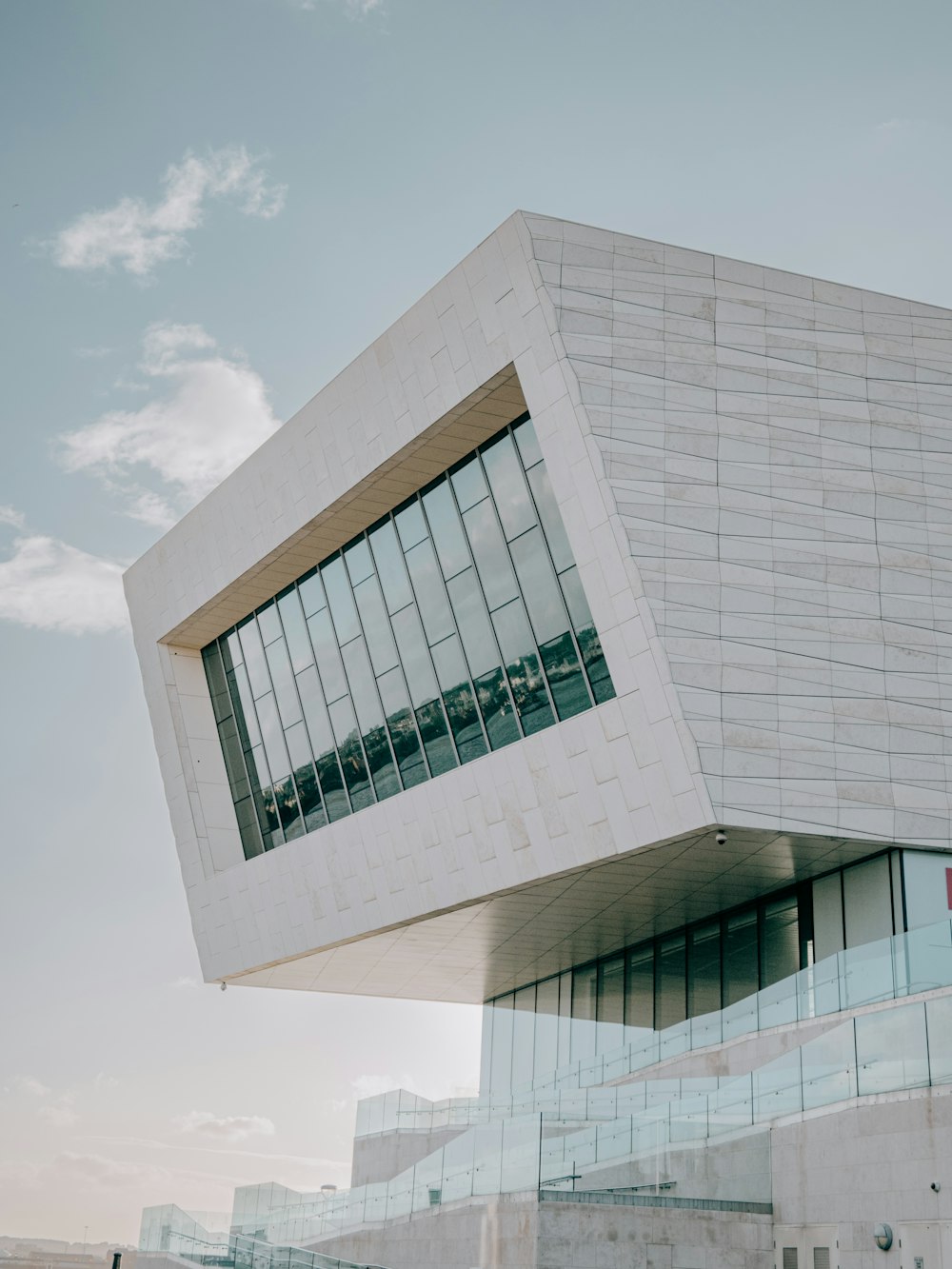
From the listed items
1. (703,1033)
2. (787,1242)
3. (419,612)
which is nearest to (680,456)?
(419,612)

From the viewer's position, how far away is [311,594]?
3425cm

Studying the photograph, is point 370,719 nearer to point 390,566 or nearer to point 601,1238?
point 390,566

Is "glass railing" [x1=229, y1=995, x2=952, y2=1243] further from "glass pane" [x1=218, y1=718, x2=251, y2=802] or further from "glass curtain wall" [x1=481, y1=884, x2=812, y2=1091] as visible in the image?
"glass pane" [x1=218, y1=718, x2=251, y2=802]

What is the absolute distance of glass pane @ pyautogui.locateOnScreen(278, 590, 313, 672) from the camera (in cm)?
3472

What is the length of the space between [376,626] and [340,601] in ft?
5.31

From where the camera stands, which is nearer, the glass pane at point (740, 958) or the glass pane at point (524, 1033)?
the glass pane at point (740, 958)

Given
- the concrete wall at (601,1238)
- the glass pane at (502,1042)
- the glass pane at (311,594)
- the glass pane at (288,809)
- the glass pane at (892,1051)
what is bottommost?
the concrete wall at (601,1238)

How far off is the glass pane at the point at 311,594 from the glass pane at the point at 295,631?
246 mm

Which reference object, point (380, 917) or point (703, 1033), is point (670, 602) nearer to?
point (703, 1033)

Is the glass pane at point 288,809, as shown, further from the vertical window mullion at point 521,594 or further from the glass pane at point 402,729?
the vertical window mullion at point 521,594

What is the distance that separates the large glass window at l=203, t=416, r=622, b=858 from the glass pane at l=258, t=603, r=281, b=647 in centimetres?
5

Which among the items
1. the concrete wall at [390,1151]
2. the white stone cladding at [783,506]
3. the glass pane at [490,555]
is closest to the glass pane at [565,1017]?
the concrete wall at [390,1151]

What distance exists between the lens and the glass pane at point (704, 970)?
29.3 metres

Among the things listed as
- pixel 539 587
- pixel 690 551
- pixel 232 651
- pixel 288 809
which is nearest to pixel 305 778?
pixel 288 809
